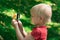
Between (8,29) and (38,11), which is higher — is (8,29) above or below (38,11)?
below

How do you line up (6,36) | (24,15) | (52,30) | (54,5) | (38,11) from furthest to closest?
(54,5), (24,15), (52,30), (6,36), (38,11)

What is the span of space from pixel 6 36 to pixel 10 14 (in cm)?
89

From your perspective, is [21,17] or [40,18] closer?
[40,18]

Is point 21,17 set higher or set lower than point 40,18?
lower

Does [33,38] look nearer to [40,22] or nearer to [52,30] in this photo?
[40,22]

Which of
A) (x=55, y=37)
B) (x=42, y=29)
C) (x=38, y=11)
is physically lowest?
(x=55, y=37)

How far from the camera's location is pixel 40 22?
379 centimetres

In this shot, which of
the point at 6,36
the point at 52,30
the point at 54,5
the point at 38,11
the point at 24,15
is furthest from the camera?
the point at 54,5

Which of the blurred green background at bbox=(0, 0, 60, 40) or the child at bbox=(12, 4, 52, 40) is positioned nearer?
the child at bbox=(12, 4, 52, 40)

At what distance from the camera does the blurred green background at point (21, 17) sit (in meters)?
5.32

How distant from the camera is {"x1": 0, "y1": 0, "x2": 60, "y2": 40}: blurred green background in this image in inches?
209

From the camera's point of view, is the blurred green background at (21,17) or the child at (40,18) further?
the blurred green background at (21,17)

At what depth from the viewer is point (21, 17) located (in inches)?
234

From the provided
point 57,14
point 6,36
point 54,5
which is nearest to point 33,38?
point 6,36
